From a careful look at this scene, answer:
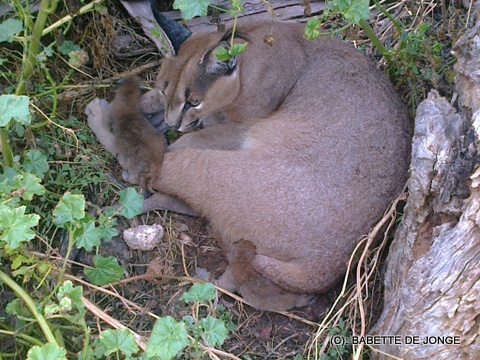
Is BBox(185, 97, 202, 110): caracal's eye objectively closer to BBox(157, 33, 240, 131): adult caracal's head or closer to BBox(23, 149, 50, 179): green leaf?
BBox(157, 33, 240, 131): adult caracal's head

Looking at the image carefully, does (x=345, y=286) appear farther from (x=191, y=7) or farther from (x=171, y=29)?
(x=171, y=29)

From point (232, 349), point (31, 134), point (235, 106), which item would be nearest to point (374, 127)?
point (235, 106)

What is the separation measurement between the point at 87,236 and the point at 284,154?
148cm

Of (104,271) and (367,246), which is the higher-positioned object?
(367,246)

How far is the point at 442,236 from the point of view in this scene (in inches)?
127

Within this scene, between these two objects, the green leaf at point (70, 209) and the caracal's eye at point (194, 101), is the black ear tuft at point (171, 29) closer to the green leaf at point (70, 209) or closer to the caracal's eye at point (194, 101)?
the caracal's eye at point (194, 101)

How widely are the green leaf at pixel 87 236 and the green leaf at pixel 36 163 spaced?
779 mm

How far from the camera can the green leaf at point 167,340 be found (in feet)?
9.14

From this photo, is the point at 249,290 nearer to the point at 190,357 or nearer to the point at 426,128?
the point at 190,357

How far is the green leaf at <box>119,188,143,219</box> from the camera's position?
3.74 metres

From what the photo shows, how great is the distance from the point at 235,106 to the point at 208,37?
54 cm

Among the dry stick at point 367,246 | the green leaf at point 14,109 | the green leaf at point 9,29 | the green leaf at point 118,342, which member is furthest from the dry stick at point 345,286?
the green leaf at point 9,29

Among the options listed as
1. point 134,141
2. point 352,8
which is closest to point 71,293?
point 134,141

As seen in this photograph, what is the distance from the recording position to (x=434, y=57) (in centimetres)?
414
